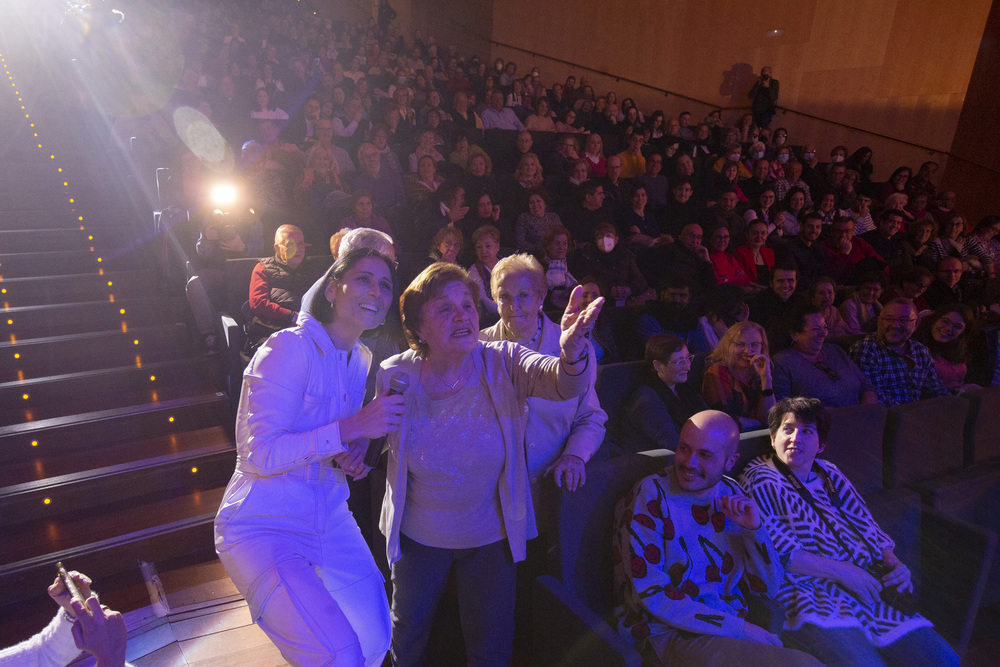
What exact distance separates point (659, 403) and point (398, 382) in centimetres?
115

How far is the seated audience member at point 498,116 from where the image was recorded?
6.24 m

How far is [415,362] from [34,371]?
2245 mm

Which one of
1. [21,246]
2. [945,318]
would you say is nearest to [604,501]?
[945,318]

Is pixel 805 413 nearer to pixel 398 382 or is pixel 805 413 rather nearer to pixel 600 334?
pixel 398 382

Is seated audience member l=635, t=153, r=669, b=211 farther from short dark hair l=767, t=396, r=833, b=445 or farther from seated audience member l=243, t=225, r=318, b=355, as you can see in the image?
short dark hair l=767, t=396, r=833, b=445

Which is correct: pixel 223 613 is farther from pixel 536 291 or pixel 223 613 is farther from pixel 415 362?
pixel 536 291

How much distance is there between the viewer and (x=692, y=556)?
54.3 inches

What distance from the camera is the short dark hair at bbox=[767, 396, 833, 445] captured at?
1.68 metres

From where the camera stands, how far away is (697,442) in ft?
4.60

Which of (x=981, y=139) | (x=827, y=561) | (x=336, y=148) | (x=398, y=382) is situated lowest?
(x=827, y=561)

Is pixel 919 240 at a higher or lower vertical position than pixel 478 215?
lower

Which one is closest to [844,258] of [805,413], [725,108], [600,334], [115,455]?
[600,334]

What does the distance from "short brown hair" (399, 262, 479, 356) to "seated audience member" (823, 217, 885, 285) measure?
399 centimetres

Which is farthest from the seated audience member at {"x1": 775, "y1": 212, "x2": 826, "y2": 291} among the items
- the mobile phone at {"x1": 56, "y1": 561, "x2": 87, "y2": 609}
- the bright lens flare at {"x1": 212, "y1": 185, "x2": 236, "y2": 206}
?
the mobile phone at {"x1": 56, "y1": 561, "x2": 87, "y2": 609}
